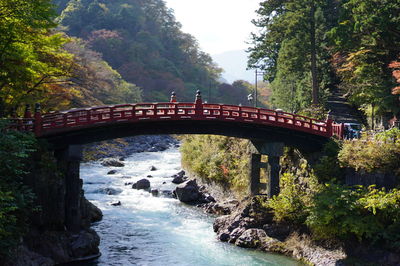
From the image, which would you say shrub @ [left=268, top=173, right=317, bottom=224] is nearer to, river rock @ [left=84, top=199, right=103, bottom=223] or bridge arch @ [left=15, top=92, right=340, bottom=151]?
bridge arch @ [left=15, top=92, right=340, bottom=151]

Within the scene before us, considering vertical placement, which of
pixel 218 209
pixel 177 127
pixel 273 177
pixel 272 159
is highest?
pixel 177 127

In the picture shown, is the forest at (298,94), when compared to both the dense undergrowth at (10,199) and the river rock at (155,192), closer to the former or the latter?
the dense undergrowth at (10,199)

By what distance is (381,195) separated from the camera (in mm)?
21578

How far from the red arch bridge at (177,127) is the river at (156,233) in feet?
12.5

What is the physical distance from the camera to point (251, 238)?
2498 centimetres

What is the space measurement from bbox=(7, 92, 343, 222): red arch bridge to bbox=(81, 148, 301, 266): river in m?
3.82

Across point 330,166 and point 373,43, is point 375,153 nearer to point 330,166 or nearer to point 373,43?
point 330,166

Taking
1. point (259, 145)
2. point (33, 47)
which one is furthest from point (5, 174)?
point (259, 145)

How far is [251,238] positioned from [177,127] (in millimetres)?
8045

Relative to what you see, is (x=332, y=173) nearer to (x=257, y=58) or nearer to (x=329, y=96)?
(x=329, y=96)

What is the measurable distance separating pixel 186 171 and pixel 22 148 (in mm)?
28001

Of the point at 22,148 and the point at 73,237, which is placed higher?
the point at 22,148

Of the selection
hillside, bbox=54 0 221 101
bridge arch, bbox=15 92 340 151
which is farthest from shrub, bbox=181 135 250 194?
hillside, bbox=54 0 221 101

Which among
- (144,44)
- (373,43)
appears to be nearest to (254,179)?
Answer: (373,43)
